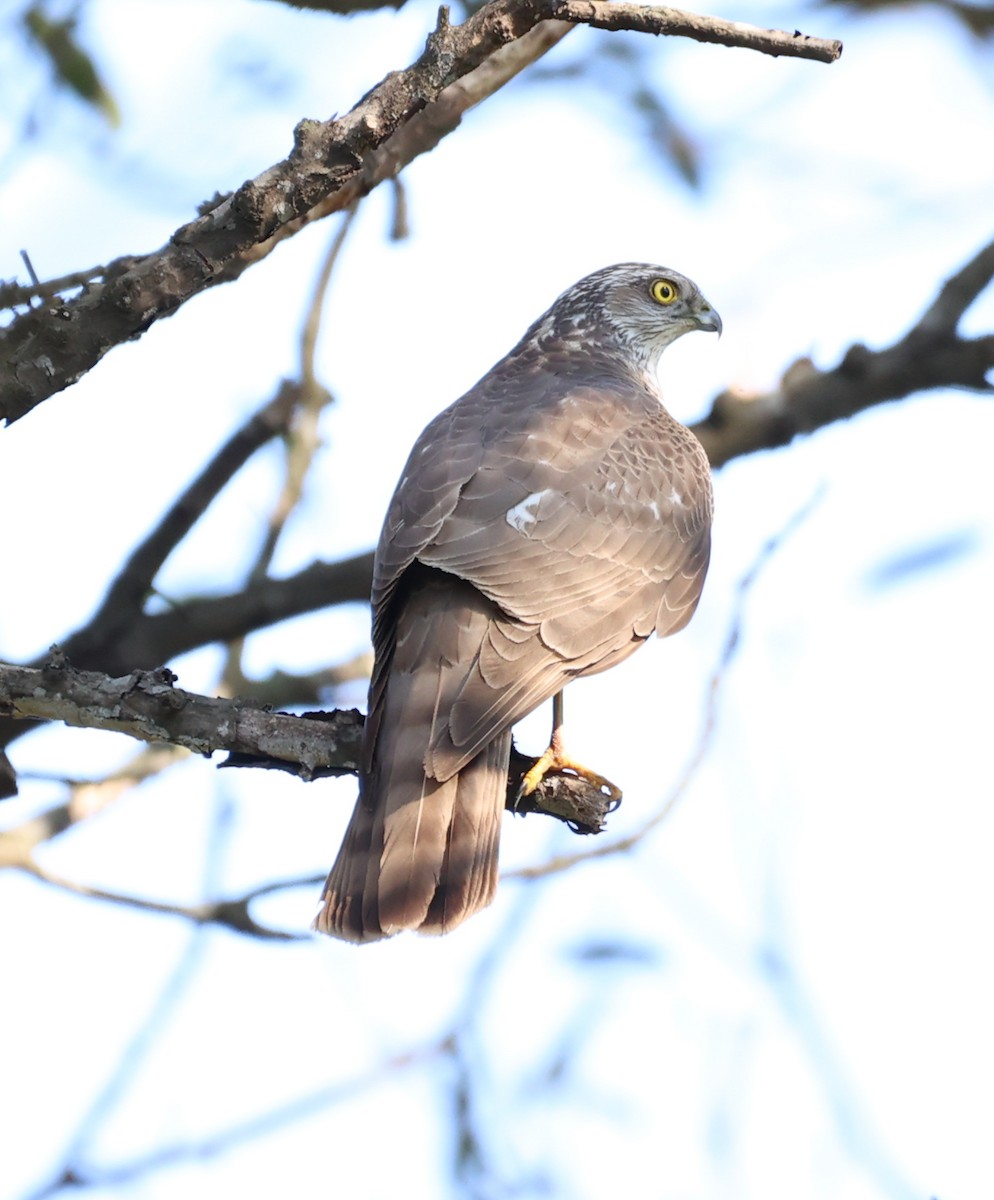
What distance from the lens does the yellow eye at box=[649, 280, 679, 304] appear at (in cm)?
749

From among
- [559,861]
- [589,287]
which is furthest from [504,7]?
[589,287]

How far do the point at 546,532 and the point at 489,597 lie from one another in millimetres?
422

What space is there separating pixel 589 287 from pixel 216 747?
394 cm

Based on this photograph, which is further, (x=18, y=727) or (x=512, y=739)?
(x=18, y=727)

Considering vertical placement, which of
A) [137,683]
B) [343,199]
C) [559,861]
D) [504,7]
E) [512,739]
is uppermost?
[343,199]

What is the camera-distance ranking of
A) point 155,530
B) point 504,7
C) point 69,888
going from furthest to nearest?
point 155,530 < point 69,888 < point 504,7

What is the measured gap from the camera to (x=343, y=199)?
558 centimetres

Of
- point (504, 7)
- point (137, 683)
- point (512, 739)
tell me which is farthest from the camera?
point (512, 739)

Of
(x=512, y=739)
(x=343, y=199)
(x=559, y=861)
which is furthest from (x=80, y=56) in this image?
(x=559, y=861)

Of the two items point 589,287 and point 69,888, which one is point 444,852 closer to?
point 69,888

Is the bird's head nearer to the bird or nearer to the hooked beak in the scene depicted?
the hooked beak

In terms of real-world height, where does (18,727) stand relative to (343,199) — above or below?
below

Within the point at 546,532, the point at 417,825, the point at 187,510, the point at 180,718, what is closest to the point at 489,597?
the point at 546,532

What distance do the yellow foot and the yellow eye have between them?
315cm
